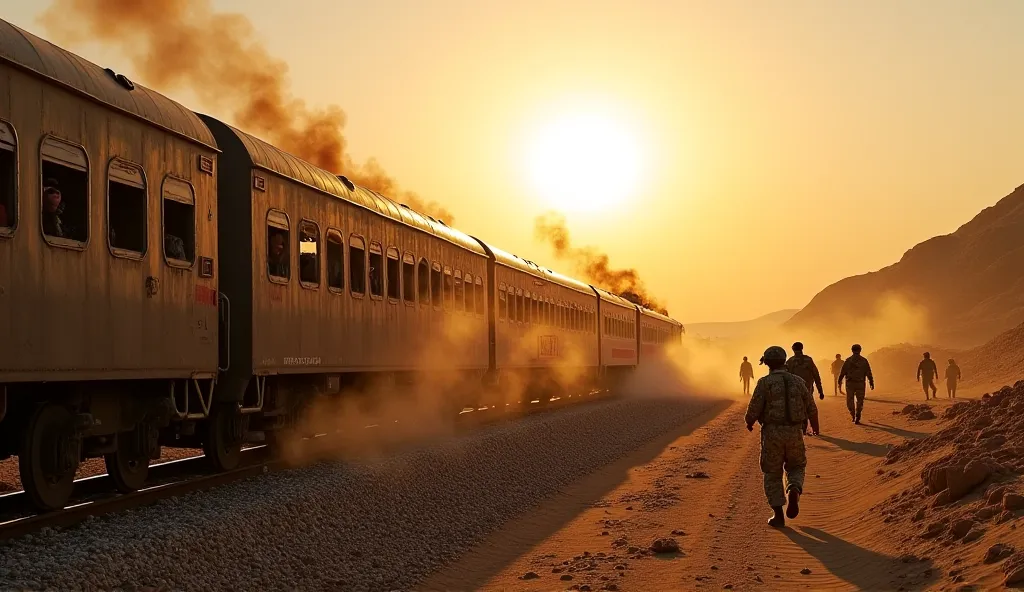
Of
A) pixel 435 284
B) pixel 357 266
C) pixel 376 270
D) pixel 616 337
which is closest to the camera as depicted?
pixel 357 266

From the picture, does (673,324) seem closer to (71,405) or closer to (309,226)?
(309,226)

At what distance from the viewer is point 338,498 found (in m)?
11.3

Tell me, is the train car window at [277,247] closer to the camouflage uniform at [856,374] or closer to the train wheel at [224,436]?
the train wheel at [224,436]

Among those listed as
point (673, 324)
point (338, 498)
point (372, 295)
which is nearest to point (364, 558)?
point (338, 498)

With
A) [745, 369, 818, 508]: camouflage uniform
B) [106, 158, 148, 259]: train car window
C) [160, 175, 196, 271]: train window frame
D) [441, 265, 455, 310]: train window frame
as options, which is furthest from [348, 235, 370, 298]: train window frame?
[745, 369, 818, 508]: camouflage uniform

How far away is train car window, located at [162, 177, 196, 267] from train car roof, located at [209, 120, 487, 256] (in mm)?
1562

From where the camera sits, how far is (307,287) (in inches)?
558

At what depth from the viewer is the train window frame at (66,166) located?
8.77 meters

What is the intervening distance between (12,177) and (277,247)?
202 inches

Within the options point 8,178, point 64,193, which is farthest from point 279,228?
point 8,178

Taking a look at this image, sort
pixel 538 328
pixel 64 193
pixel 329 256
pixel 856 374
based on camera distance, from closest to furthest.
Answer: pixel 64 193
pixel 329 256
pixel 856 374
pixel 538 328

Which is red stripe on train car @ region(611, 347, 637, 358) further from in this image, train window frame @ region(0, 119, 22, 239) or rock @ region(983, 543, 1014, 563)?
train window frame @ region(0, 119, 22, 239)

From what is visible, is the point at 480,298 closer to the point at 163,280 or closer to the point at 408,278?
the point at 408,278

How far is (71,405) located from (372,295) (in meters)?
7.19
